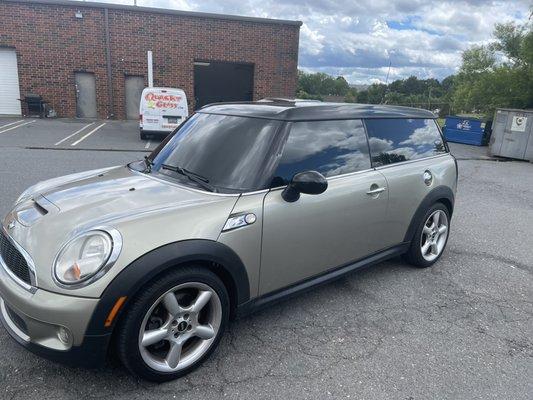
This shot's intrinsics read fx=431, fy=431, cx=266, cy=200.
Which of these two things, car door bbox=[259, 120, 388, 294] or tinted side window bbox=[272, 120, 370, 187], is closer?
car door bbox=[259, 120, 388, 294]

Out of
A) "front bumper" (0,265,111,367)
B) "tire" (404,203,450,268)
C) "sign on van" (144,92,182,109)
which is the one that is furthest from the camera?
"sign on van" (144,92,182,109)

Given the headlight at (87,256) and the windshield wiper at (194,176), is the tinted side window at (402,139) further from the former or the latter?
the headlight at (87,256)

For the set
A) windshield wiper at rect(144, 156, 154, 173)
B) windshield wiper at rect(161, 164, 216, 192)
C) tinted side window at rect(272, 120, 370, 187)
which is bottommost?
windshield wiper at rect(144, 156, 154, 173)

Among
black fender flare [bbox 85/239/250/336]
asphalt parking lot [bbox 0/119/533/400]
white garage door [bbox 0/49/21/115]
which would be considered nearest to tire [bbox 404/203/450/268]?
asphalt parking lot [bbox 0/119/533/400]

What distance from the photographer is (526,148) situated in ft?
47.3

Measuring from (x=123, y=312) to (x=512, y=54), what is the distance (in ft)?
95.2

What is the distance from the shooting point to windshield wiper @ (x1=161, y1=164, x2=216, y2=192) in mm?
2885

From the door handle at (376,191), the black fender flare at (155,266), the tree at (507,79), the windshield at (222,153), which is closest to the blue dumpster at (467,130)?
the tree at (507,79)

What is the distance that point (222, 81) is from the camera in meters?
20.8

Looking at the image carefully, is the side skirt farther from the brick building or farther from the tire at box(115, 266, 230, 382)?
the brick building

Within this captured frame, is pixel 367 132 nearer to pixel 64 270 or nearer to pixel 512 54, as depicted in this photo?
pixel 64 270

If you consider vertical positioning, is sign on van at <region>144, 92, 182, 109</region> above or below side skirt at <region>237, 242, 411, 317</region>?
above

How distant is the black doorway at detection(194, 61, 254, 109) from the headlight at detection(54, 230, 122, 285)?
19048mm

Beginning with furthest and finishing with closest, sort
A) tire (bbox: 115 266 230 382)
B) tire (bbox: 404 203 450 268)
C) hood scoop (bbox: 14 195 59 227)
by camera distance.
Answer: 1. tire (bbox: 404 203 450 268)
2. hood scoop (bbox: 14 195 59 227)
3. tire (bbox: 115 266 230 382)
